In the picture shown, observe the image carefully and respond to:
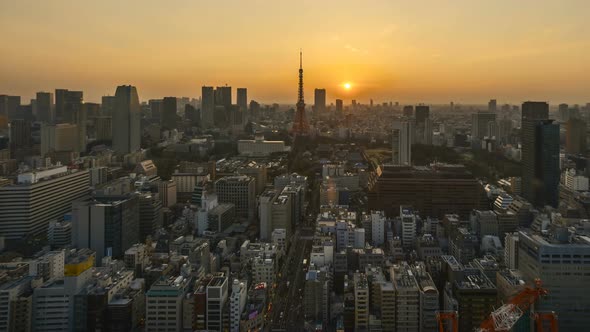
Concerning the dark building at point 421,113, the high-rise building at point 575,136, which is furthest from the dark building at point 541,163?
the dark building at point 421,113

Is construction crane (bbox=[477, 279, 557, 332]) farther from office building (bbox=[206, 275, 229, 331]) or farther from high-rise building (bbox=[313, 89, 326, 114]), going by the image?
high-rise building (bbox=[313, 89, 326, 114])

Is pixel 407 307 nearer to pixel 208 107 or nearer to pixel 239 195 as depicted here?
pixel 239 195

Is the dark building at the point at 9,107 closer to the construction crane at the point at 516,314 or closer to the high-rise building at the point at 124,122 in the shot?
the high-rise building at the point at 124,122

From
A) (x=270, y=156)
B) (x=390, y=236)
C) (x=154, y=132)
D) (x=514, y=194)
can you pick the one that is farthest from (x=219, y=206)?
(x=154, y=132)

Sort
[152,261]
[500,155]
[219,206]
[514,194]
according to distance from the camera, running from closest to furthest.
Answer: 1. [152,261]
2. [219,206]
3. [514,194]
4. [500,155]

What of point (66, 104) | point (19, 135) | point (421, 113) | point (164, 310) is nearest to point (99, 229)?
point (164, 310)

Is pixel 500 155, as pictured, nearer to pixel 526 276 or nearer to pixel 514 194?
pixel 514 194

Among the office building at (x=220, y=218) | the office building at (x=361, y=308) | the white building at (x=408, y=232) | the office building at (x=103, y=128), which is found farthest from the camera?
the office building at (x=103, y=128)
